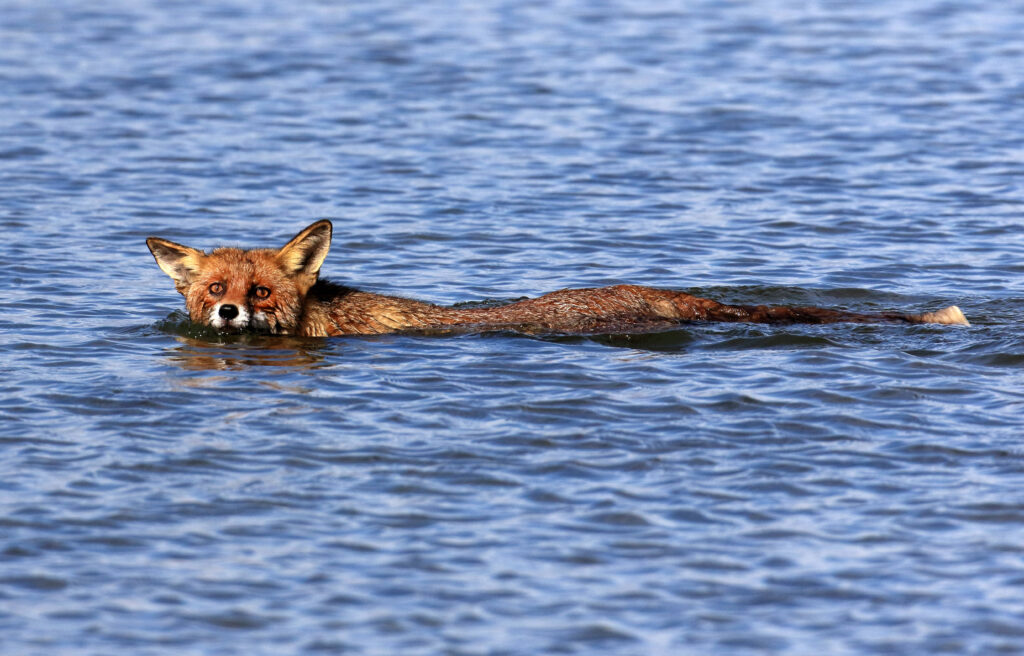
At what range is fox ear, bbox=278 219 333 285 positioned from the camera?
10719 mm

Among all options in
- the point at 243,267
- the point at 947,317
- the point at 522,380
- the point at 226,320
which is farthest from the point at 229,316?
the point at 947,317

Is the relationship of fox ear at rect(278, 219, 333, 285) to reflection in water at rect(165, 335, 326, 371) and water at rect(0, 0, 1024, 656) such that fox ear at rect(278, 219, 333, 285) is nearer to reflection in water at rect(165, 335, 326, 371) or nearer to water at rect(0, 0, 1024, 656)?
reflection in water at rect(165, 335, 326, 371)

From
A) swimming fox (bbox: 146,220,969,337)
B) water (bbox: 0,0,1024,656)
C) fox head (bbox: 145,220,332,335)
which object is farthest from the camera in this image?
swimming fox (bbox: 146,220,969,337)

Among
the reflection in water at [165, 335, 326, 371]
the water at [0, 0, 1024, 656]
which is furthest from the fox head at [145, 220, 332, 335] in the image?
the water at [0, 0, 1024, 656]

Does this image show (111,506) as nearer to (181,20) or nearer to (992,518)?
(992,518)

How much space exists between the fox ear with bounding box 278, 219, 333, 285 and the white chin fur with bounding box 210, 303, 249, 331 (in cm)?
56

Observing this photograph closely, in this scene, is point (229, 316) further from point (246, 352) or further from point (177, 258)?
point (177, 258)

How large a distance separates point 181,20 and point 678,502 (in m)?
20.6

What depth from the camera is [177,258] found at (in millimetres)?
10914

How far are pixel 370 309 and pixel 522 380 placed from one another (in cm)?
185

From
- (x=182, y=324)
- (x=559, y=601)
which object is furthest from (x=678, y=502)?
(x=182, y=324)

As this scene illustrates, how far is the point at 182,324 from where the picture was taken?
11.3 m

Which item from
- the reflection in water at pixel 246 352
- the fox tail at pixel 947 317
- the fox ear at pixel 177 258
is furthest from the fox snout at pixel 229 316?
the fox tail at pixel 947 317

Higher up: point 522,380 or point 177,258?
point 177,258
